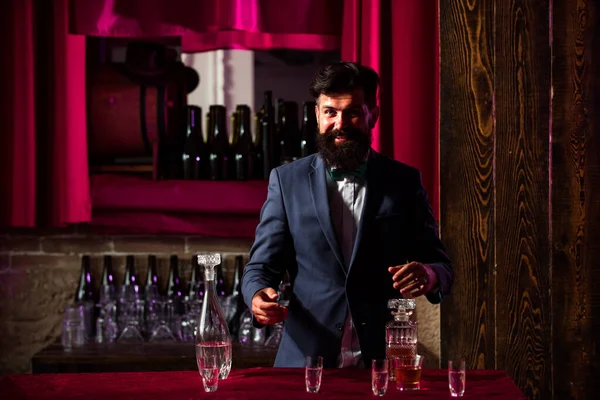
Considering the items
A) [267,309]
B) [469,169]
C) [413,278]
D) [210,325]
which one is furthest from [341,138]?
[469,169]

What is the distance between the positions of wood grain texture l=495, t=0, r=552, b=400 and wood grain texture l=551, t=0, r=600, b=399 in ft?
0.18

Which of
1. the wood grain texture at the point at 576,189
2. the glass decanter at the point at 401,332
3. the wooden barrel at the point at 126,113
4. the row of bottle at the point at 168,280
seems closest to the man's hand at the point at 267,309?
the glass decanter at the point at 401,332

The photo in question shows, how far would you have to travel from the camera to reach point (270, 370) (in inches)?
81.2

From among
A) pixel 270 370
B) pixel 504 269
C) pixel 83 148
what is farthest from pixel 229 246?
pixel 270 370

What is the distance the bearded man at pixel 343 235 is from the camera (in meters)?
2.28

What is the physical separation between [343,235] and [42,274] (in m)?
1.91

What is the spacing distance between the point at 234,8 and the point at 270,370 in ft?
5.93

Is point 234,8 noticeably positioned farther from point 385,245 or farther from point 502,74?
point 385,245

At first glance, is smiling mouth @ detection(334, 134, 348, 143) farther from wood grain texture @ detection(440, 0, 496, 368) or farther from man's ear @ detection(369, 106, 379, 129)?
wood grain texture @ detection(440, 0, 496, 368)

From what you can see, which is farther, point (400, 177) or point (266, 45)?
point (266, 45)

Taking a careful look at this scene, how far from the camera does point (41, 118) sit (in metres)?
3.51

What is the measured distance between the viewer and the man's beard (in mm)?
2281

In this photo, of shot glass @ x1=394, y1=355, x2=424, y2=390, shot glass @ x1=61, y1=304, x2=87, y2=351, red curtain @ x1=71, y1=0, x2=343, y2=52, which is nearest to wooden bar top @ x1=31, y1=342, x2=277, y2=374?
shot glass @ x1=61, y1=304, x2=87, y2=351

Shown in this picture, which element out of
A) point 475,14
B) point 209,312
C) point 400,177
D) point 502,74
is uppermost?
point 475,14
